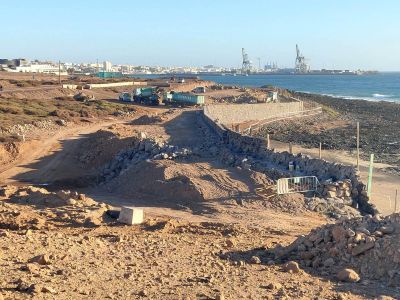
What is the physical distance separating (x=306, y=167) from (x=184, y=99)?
93.8 ft

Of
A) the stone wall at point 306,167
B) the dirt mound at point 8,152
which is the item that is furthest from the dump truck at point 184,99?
the stone wall at point 306,167

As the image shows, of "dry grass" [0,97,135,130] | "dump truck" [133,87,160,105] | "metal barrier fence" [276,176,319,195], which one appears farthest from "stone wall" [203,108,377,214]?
"dump truck" [133,87,160,105]

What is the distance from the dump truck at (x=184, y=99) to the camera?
1763 inches

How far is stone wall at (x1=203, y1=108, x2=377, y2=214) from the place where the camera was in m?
16.5

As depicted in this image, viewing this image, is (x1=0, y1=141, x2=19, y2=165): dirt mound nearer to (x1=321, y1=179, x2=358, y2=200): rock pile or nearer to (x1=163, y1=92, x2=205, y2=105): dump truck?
(x1=321, y1=179, x2=358, y2=200): rock pile

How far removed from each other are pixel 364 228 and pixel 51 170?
Result: 1595 cm

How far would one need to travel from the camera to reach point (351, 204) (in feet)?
53.2

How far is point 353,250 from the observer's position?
32.0ft

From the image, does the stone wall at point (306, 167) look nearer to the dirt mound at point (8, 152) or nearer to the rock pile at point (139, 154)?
the rock pile at point (139, 154)

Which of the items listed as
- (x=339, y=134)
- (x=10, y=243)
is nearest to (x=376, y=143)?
(x=339, y=134)

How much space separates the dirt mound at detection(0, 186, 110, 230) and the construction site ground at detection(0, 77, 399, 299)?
0.05m

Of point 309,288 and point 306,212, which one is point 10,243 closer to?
point 309,288

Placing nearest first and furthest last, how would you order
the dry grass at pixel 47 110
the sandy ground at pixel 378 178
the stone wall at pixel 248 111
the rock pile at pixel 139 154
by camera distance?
the sandy ground at pixel 378 178, the rock pile at pixel 139 154, the dry grass at pixel 47 110, the stone wall at pixel 248 111

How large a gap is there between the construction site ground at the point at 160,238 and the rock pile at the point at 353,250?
32 centimetres
